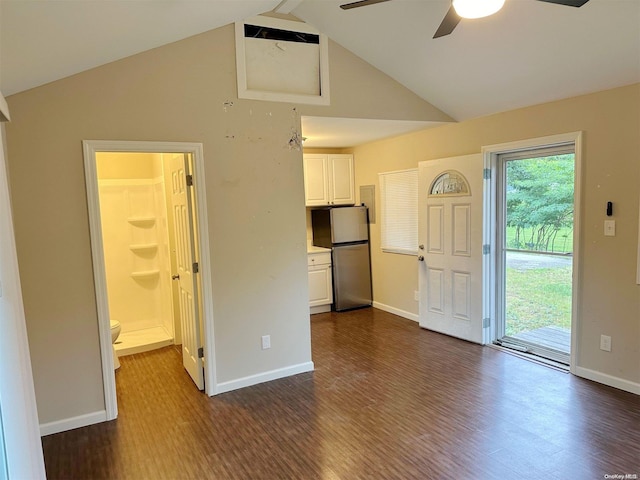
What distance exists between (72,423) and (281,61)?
127 inches

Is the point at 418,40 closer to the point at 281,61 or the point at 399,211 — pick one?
the point at 281,61

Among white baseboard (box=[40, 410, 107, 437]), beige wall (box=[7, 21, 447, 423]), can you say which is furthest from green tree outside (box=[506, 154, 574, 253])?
white baseboard (box=[40, 410, 107, 437])

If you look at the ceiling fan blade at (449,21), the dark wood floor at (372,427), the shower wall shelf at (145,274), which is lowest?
the dark wood floor at (372,427)

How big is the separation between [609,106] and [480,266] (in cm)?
178

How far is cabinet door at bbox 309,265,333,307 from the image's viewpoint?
566cm

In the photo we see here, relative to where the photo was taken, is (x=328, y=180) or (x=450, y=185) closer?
(x=450, y=185)

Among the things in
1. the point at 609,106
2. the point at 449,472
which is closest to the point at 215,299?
the point at 449,472

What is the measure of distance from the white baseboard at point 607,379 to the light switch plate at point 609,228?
1.13 metres

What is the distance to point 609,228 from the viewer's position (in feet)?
10.6

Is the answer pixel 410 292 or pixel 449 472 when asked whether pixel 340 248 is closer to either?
pixel 410 292

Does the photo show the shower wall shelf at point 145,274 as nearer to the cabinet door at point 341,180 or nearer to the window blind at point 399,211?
the cabinet door at point 341,180

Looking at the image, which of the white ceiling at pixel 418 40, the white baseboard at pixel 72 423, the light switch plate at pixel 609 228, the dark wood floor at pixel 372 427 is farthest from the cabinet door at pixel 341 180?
the white baseboard at pixel 72 423

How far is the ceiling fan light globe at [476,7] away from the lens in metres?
1.89

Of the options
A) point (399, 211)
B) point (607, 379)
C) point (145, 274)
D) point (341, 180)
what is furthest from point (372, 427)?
point (341, 180)
